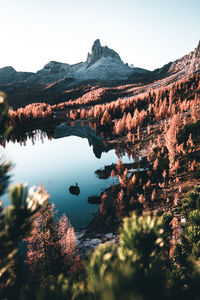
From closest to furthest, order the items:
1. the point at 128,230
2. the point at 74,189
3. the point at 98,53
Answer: the point at 128,230
the point at 74,189
the point at 98,53

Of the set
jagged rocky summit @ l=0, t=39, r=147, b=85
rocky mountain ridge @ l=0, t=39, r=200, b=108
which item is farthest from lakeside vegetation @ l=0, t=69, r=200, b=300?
jagged rocky summit @ l=0, t=39, r=147, b=85

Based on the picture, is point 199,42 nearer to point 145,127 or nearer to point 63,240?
point 145,127

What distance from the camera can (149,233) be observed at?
221 cm

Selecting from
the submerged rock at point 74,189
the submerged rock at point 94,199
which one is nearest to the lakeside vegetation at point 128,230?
the submerged rock at point 94,199

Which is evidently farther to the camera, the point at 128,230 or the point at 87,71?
the point at 87,71

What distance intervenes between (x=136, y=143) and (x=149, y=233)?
24137 millimetres

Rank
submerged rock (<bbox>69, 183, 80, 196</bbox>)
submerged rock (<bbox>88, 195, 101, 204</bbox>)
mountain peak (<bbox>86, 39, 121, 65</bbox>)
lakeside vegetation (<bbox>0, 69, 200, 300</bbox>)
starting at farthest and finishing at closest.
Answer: mountain peak (<bbox>86, 39, 121, 65</bbox>)
submerged rock (<bbox>69, 183, 80, 196</bbox>)
submerged rock (<bbox>88, 195, 101, 204</bbox>)
lakeside vegetation (<bbox>0, 69, 200, 300</bbox>)

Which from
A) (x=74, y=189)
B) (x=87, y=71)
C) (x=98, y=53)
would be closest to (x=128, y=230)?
(x=74, y=189)

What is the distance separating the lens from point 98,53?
17288 cm

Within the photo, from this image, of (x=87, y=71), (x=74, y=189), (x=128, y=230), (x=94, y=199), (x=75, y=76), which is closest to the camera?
(x=128, y=230)

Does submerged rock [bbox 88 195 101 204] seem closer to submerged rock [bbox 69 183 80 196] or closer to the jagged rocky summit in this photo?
submerged rock [bbox 69 183 80 196]

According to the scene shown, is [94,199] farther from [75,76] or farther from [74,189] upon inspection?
[75,76]

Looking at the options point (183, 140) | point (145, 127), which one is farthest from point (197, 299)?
point (145, 127)

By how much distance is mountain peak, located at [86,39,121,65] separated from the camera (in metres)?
170
